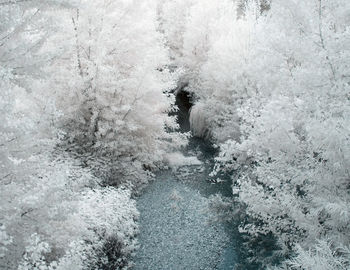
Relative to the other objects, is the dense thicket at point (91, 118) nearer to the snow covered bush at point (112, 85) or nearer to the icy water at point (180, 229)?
the snow covered bush at point (112, 85)

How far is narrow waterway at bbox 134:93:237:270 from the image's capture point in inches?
436

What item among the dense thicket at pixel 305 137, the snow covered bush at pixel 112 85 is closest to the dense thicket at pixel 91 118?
the snow covered bush at pixel 112 85

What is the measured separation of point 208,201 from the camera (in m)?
14.8

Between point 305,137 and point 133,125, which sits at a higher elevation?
point 305,137

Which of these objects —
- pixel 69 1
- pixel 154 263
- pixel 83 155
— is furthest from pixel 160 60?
pixel 69 1

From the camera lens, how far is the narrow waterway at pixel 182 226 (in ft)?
36.3

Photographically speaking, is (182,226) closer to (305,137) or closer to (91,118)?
(91,118)

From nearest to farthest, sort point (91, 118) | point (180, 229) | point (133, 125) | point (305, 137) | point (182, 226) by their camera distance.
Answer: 1. point (305, 137)
2. point (180, 229)
3. point (182, 226)
4. point (91, 118)
5. point (133, 125)

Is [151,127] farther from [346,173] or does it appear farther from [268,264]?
[346,173]

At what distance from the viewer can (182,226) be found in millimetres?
12875

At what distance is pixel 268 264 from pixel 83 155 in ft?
25.8

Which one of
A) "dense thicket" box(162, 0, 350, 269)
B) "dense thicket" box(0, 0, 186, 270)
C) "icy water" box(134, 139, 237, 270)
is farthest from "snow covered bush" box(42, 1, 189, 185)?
"dense thicket" box(162, 0, 350, 269)

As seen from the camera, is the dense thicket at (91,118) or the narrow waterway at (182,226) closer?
the dense thicket at (91,118)

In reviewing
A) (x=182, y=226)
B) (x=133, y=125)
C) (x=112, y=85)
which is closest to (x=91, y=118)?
(x=112, y=85)
